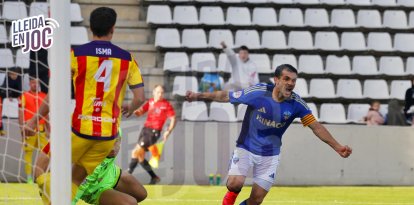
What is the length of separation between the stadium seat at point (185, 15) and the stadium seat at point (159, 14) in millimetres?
153

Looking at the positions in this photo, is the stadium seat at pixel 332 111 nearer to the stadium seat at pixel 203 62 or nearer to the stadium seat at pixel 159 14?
the stadium seat at pixel 203 62

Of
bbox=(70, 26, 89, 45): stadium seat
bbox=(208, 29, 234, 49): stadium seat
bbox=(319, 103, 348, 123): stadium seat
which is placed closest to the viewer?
bbox=(70, 26, 89, 45): stadium seat

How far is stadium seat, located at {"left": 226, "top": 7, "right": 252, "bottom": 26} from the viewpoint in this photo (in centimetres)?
1947

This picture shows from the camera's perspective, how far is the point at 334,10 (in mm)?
20109

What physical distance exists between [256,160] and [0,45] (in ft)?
30.3

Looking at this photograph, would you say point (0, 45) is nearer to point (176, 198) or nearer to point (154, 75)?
point (154, 75)

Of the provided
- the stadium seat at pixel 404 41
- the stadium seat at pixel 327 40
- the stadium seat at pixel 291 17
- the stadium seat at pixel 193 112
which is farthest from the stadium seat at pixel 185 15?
the stadium seat at pixel 404 41

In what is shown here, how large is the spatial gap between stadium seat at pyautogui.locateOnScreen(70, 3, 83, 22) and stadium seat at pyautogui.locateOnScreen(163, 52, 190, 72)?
194 centimetres

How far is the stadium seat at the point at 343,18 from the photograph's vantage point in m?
20.1

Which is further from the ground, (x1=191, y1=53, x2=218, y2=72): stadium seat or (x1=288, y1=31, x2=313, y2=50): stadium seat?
(x1=288, y1=31, x2=313, y2=50): stadium seat

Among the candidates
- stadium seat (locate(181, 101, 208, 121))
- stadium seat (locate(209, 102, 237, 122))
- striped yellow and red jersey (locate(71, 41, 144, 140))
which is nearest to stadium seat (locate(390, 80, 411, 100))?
stadium seat (locate(209, 102, 237, 122))

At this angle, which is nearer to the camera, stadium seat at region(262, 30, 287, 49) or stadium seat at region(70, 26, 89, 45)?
stadium seat at region(70, 26, 89, 45)

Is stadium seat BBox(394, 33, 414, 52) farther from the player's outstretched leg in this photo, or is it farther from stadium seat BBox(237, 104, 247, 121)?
the player's outstretched leg

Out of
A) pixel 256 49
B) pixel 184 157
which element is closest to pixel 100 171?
pixel 184 157
